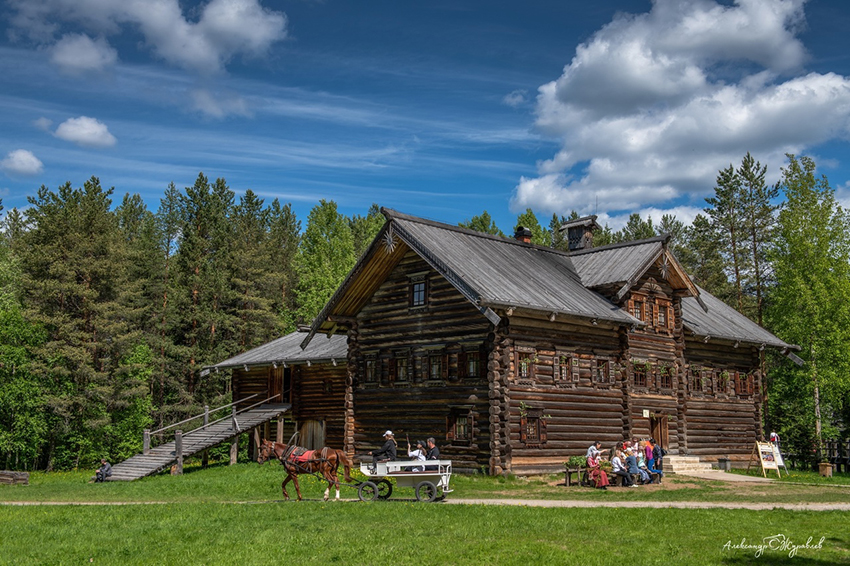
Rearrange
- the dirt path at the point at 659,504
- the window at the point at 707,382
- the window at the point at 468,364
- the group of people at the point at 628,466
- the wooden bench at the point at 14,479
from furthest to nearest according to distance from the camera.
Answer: the window at the point at 707,382, the wooden bench at the point at 14,479, the window at the point at 468,364, the group of people at the point at 628,466, the dirt path at the point at 659,504

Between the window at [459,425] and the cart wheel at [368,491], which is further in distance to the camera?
the window at [459,425]

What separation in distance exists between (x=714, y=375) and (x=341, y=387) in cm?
1861

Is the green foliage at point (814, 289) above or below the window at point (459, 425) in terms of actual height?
above

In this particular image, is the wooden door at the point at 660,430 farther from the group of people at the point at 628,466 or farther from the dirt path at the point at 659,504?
the dirt path at the point at 659,504

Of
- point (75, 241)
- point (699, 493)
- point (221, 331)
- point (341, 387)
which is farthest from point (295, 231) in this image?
point (699, 493)

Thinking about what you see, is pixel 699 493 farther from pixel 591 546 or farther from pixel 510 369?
pixel 591 546

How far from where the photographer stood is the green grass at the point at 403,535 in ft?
43.4

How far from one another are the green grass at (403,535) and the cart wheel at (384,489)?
1890 millimetres

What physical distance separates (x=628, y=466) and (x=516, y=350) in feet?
18.5

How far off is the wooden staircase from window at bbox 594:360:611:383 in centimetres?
1612

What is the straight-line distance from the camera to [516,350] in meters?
30.3

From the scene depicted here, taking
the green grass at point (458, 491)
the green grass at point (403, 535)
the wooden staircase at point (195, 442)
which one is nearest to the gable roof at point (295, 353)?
the wooden staircase at point (195, 442)

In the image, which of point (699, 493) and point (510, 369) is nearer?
point (699, 493)

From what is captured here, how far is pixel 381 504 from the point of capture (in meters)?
19.7
